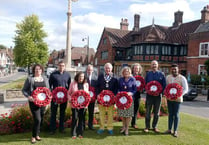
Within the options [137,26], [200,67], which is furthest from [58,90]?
[137,26]

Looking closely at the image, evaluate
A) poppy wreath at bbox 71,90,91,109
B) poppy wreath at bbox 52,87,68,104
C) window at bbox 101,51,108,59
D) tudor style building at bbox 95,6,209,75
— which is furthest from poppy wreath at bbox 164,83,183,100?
window at bbox 101,51,108,59

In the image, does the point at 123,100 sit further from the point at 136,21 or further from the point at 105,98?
the point at 136,21

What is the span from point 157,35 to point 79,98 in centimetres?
2368

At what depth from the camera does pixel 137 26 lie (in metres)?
33.3

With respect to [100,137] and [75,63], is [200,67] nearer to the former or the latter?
[100,137]

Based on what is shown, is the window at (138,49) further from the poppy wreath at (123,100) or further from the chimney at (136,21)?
the poppy wreath at (123,100)

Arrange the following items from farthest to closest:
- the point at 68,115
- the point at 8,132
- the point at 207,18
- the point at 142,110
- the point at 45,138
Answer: the point at 207,18
the point at 142,110
the point at 68,115
the point at 8,132
the point at 45,138

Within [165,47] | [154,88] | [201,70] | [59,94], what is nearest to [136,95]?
[154,88]

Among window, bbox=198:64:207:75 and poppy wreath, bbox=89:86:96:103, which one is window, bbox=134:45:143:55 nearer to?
window, bbox=198:64:207:75

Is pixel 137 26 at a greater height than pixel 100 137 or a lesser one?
greater

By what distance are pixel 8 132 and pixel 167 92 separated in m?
4.87

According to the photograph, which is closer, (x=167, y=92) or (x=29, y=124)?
(x=167, y=92)

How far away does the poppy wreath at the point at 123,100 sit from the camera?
16.8 ft

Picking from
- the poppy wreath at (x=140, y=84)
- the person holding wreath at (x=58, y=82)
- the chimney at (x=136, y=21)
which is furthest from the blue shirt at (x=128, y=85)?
the chimney at (x=136, y=21)
